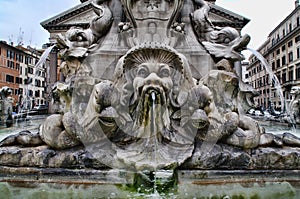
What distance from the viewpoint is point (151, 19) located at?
20.6ft

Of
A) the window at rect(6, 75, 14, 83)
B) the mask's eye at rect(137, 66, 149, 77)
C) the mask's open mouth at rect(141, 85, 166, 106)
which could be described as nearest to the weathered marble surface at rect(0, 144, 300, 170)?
the mask's open mouth at rect(141, 85, 166, 106)

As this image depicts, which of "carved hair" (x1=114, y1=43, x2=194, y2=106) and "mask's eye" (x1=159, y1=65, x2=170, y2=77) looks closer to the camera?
"mask's eye" (x1=159, y1=65, x2=170, y2=77)

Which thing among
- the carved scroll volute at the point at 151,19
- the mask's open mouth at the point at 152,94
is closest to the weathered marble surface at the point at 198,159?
the mask's open mouth at the point at 152,94

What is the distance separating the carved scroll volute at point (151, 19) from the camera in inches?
246

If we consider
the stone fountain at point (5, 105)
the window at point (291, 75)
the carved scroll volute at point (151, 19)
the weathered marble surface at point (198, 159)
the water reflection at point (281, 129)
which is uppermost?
the window at point (291, 75)

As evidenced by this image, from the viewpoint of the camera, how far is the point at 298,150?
439 cm

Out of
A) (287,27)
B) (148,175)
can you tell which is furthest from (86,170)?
(287,27)

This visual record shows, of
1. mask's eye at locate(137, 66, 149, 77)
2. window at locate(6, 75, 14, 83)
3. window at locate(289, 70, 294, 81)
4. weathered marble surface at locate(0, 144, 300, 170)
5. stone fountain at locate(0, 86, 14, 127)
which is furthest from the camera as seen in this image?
window at locate(6, 75, 14, 83)

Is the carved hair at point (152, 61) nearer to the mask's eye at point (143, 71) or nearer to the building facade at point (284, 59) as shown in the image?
the mask's eye at point (143, 71)

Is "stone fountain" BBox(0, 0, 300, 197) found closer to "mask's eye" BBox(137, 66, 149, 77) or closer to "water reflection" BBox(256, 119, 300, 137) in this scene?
"mask's eye" BBox(137, 66, 149, 77)

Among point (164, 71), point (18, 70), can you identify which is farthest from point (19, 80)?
point (164, 71)

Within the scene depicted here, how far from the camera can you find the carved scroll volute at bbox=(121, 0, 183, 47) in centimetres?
626

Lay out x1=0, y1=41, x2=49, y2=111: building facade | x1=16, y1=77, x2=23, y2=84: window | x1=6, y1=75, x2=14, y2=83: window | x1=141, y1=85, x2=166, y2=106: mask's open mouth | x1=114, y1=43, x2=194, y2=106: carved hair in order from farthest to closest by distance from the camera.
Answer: x1=16, y1=77, x2=23, y2=84: window
x1=6, y1=75, x2=14, y2=83: window
x1=0, y1=41, x2=49, y2=111: building facade
x1=114, y1=43, x2=194, y2=106: carved hair
x1=141, y1=85, x2=166, y2=106: mask's open mouth

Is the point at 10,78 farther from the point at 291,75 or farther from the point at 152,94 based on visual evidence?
the point at 152,94
